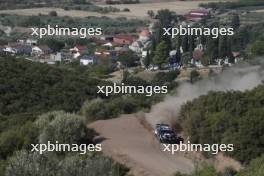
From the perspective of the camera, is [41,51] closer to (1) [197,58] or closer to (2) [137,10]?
(1) [197,58]

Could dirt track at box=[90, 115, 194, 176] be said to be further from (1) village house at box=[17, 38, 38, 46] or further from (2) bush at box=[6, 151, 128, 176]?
(1) village house at box=[17, 38, 38, 46]

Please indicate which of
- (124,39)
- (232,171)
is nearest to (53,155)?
(232,171)

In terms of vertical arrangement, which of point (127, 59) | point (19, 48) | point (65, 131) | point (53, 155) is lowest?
point (19, 48)

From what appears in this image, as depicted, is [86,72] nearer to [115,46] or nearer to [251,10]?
[115,46]

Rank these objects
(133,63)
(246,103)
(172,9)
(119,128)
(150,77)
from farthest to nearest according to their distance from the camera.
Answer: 1. (172,9)
2. (133,63)
3. (150,77)
4. (119,128)
5. (246,103)

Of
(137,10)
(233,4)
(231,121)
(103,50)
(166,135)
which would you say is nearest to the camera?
(231,121)

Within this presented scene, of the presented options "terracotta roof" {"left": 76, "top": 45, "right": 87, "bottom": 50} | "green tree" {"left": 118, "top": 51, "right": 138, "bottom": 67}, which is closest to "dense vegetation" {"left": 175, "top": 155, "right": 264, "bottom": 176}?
"green tree" {"left": 118, "top": 51, "right": 138, "bottom": 67}

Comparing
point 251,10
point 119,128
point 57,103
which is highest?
point 119,128

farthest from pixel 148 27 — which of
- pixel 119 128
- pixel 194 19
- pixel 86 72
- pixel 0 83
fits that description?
pixel 119 128
